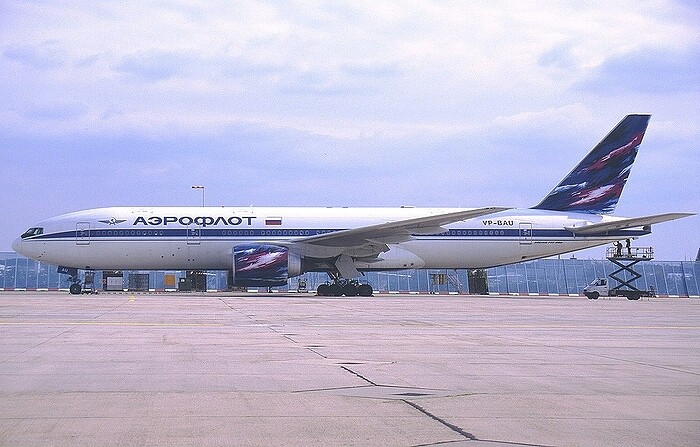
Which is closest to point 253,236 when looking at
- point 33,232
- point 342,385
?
point 33,232

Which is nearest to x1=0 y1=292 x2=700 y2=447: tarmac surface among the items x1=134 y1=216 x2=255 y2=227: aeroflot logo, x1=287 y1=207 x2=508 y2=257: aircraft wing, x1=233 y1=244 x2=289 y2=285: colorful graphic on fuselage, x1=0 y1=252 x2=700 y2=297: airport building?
x1=287 y1=207 x2=508 y2=257: aircraft wing

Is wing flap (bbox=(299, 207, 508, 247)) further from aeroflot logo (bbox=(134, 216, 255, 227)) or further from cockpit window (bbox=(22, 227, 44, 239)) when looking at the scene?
cockpit window (bbox=(22, 227, 44, 239))

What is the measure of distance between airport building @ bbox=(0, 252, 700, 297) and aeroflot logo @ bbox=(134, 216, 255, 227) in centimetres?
984

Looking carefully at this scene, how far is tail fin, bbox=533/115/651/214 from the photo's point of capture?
133ft

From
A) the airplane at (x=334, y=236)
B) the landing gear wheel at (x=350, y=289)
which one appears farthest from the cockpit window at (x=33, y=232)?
the landing gear wheel at (x=350, y=289)

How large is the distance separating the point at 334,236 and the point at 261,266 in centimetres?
336

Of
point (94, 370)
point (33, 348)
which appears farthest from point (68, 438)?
point (33, 348)

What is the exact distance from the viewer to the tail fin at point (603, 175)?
4047 cm

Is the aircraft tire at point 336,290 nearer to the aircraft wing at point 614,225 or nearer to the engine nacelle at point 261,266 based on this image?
the engine nacelle at point 261,266

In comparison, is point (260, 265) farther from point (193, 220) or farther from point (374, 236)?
point (374, 236)

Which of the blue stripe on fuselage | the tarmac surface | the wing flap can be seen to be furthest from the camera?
the blue stripe on fuselage

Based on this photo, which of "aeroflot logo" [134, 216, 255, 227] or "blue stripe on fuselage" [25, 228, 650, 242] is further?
"aeroflot logo" [134, 216, 255, 227]

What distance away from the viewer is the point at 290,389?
29.6 feet

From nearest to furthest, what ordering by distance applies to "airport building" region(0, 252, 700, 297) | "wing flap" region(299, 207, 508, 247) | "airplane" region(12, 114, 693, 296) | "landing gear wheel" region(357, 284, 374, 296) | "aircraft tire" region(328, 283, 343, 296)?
"wing flap" region(299, 207, 508, 247), "airplane" region(12, 114, 693, 296), "aircraft tire" region(328, 283, 343, 296), "landing gear wheel" region(357, 284, 374, 296), "airport building" region(0, 252, 700, 297)
